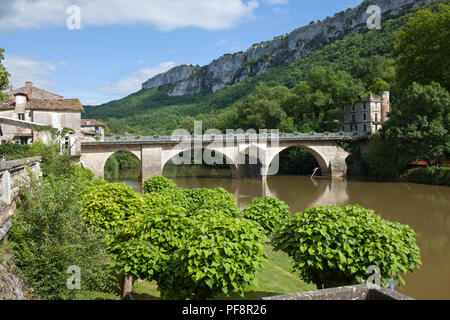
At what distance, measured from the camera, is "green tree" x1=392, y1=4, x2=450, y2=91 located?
3606 centimetres

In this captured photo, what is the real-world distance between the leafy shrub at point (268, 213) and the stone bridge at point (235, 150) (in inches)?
1115

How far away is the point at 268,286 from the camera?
1014 centimetres

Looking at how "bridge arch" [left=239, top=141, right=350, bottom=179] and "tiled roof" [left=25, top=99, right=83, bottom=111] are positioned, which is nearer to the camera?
"tiled roof" [left=25, top=99, right=83, bottom=111]

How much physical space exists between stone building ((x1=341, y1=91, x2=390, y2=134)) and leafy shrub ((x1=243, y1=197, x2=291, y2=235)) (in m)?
40.3

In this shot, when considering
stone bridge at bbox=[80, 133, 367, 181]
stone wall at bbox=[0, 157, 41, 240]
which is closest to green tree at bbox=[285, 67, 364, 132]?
stone bridge at bbox=[80, 133, 367, 181]

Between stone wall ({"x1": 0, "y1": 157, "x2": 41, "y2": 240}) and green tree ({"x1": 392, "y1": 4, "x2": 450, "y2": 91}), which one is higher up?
green tree ({"x1": 392, "y1": 4, "x2": 450, "y2": 91})

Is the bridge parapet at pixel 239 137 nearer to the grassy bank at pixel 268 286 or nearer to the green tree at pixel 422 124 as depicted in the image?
the green tree at pixel 422 124

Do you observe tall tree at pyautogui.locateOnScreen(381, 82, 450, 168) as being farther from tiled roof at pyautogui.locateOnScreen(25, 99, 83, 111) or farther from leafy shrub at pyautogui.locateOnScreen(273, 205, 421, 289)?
leafy shrub at pyautogui.locateOnScreen(273, 205, 421, 289)

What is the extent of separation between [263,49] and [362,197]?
5091 inches

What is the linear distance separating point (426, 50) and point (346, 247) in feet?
127

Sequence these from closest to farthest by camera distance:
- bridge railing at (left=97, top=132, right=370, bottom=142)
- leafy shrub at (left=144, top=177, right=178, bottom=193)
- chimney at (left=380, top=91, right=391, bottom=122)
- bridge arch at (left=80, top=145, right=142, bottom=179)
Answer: leafy shrub at (left=144, top=177, right=178, bottom=193), bridge arch at (left=80, top=145, right=142, bottom=179), bridge railing at (left=97, top=132, right=370, bottom=142), chimney at (left=380, top=91, right=391, bottom=122)

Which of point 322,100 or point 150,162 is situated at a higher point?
point 322,100

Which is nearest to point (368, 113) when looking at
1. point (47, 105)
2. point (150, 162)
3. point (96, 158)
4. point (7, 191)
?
point (150, 162)
